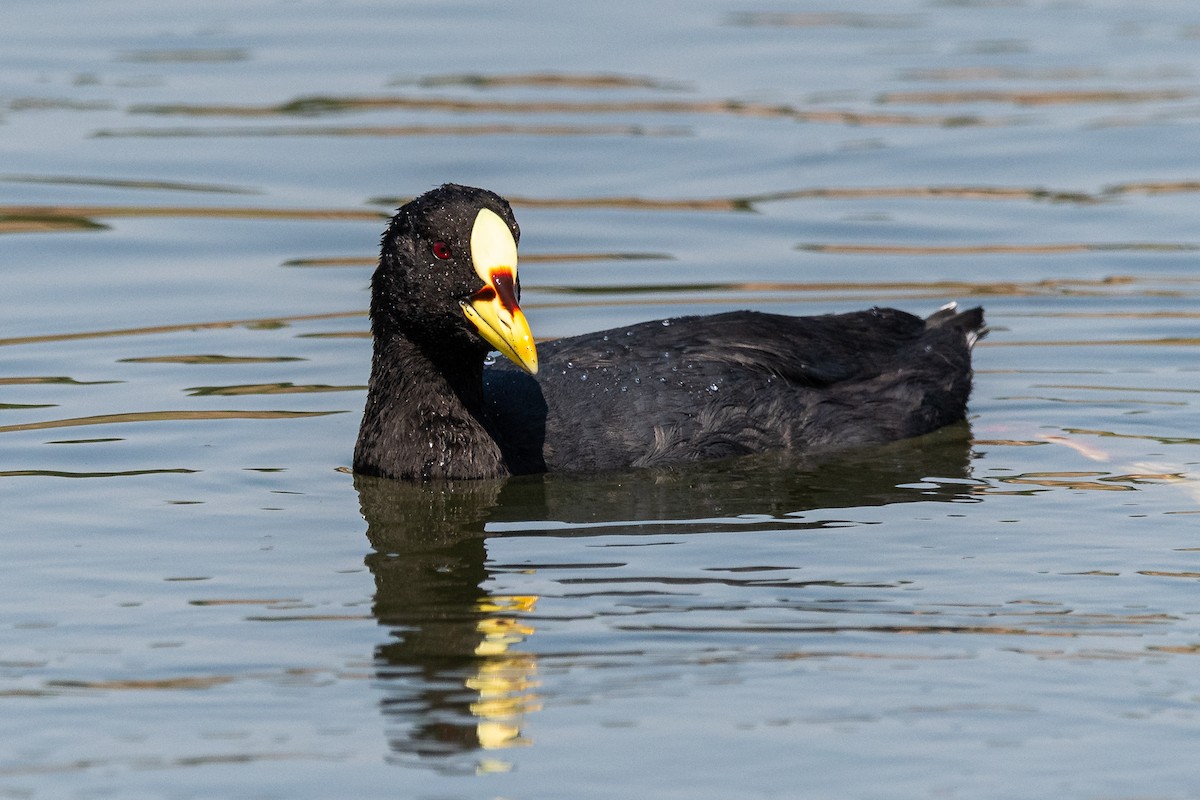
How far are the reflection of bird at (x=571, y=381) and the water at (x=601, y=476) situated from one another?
14 cm

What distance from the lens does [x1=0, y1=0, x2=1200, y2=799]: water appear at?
530cm

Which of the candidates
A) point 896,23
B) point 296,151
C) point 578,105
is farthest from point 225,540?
point 896,23

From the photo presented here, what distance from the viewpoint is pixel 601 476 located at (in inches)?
320

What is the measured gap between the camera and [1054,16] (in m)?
19.9

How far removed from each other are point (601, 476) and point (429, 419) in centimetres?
73

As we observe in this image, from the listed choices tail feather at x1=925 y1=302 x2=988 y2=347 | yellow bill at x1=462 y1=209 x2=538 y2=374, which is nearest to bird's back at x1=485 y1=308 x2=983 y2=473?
tail feather at x1=925 y1=302 x2=988 y2=347

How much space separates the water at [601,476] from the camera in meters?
5.30

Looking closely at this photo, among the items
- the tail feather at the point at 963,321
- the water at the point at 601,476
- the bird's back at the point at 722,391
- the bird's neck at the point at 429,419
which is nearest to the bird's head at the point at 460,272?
the bird's neck at the point at 429,419

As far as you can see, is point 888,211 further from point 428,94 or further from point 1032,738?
point 1032,738

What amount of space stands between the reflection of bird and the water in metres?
0.14

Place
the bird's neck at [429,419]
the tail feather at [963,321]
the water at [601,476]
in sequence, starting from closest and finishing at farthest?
the water at [601,476] → the bird's neck at [429,419] → the tail feather at [963,321]

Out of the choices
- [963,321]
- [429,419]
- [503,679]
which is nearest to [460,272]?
[429,419]

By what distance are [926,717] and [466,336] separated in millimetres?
3008

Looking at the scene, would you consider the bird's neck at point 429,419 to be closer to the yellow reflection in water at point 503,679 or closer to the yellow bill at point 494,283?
the yellow bill at point 494,283
